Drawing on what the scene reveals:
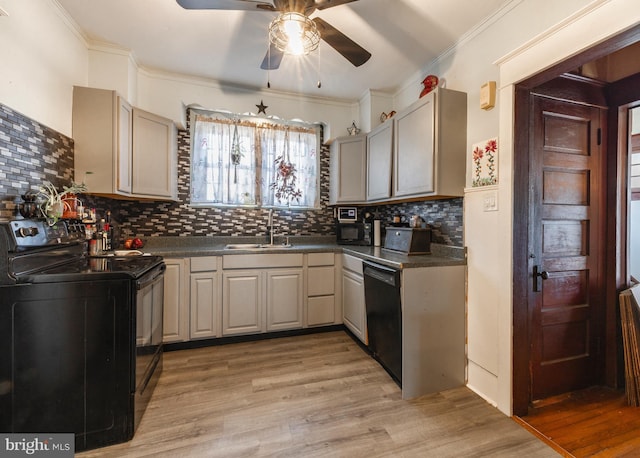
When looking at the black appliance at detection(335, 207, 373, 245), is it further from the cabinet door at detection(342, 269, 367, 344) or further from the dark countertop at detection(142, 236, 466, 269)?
the cabinet door at detection(342, 269, 367, 344)

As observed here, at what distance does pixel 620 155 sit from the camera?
190 centimetres

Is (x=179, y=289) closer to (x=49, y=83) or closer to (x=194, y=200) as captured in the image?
(x=194, y=200)

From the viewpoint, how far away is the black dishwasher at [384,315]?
75.4 inches

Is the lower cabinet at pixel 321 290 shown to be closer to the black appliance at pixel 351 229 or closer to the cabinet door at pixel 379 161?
the black appliance at pixel 351 229

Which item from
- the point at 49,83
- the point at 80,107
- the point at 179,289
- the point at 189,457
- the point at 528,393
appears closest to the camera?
the point at 189,457

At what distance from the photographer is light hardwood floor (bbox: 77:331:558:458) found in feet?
4.63

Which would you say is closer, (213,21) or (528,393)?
(528,393)

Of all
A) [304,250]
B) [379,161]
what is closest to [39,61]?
[304,250]

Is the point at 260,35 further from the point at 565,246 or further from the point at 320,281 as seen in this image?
the point at 565,246

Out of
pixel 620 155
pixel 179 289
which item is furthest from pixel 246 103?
pixel 620 155

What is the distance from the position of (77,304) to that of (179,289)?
1.09 metres

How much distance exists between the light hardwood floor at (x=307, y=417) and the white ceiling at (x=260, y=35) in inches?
104

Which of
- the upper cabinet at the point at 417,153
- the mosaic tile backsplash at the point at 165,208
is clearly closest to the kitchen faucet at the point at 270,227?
the mosaic tile backsplash at the point at 165,208

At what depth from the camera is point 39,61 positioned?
1.74m
